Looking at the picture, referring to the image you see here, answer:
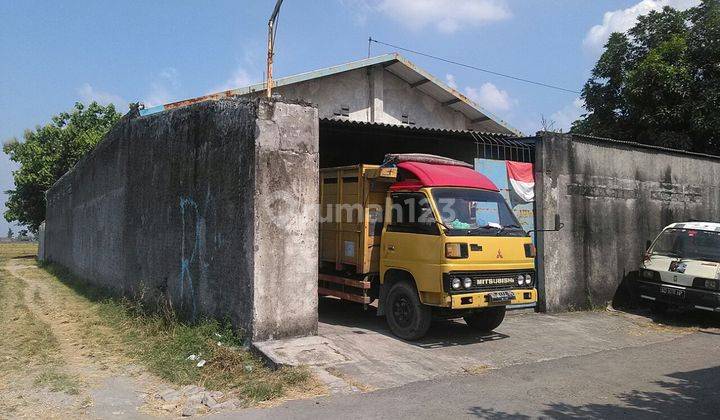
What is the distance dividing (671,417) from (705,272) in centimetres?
571

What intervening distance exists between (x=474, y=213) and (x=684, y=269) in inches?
199

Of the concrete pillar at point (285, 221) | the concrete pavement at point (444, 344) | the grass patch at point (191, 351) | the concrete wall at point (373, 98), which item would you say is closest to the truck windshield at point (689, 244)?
the concrete pavement at point (444, 344)

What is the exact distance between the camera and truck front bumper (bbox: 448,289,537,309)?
715 cm

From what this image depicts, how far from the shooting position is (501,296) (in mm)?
7512

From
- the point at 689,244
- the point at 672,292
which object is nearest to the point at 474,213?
the point at 672,292

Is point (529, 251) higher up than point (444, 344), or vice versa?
point (529, 251)

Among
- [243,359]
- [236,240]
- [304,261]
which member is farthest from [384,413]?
[236,240]

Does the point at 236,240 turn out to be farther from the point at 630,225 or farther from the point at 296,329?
the point at 630,225

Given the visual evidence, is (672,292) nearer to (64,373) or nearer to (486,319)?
(486,319)

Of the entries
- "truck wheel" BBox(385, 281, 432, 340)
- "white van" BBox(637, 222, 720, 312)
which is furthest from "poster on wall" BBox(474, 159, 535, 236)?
"truck wheel" BBox(385, 281, 432, 340)

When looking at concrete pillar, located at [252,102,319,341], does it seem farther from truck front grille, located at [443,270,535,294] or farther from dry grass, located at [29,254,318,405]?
truck front grille, located at [443,270,535,294]

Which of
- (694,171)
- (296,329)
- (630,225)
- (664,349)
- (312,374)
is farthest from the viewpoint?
(694,171)

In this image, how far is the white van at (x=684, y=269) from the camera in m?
9.67

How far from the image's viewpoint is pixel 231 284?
24.4 feet
